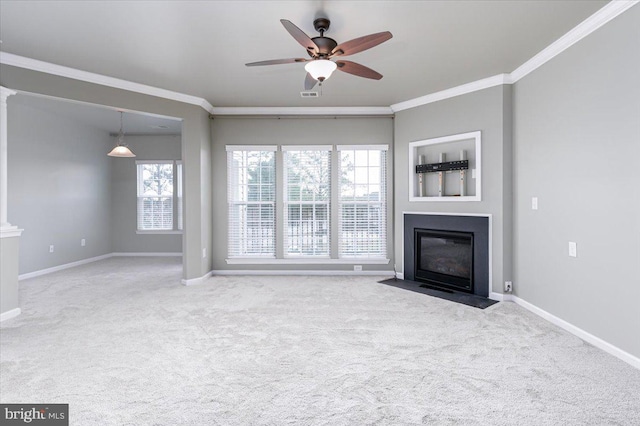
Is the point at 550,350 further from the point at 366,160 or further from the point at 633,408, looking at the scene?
the point at 366,160

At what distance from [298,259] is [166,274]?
240cm

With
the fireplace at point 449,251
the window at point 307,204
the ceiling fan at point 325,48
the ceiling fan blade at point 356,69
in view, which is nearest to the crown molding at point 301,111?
the window at point 307,204

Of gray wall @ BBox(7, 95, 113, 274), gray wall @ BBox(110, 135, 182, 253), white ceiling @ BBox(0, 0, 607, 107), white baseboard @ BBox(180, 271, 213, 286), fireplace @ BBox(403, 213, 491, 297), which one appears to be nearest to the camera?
white ceiling @ BBox(0, 0, 607, 107)

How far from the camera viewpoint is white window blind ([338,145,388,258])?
5.37 metres

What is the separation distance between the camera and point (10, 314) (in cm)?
348

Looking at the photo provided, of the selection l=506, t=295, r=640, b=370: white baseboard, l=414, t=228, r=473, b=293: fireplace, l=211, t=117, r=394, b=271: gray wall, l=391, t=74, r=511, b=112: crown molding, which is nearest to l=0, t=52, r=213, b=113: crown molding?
l=211, t=117, r=394, b=271: gray wall

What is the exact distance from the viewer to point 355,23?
281 cm

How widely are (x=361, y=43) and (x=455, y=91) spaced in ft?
8.38

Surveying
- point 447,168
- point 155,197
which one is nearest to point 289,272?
point 447,168

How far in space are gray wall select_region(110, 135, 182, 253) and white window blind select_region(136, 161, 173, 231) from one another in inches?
5.8

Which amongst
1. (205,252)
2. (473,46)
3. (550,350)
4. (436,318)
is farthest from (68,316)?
(473,46)

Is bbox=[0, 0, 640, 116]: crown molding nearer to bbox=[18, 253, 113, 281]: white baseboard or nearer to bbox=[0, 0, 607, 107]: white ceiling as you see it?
bbox=[0, 0, 607, 107]: white ceiling

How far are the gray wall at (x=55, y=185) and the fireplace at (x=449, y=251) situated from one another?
6.45 m

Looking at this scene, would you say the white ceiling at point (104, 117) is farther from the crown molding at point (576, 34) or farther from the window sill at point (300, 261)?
the crown molding at point (576, 34)
